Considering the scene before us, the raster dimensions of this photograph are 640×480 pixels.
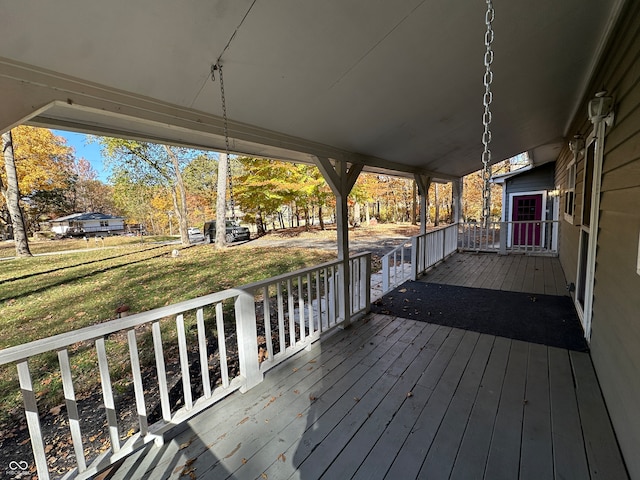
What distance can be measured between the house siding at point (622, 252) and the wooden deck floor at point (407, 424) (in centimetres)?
21

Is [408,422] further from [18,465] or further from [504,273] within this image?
[504,273]

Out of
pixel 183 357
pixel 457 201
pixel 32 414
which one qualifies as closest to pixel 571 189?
pixel 457 201

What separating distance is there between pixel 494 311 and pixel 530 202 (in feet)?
23.8

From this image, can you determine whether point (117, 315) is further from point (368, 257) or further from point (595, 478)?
point (595, 478)

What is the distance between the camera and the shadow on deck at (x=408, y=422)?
1.61 metres

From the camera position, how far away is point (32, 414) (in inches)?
52.8

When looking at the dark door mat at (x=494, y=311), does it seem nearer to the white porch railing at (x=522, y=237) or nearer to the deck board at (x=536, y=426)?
the deck board at (x=536, y=426)

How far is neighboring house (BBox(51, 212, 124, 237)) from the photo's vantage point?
89.7ft

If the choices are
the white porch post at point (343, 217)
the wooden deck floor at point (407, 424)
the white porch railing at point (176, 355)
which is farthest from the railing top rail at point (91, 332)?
the white porch post at point (343, 217)

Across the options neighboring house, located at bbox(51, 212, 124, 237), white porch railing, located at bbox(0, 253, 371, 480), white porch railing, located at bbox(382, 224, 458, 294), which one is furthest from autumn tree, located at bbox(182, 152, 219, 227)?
neighboring house, located at bbox(51, 212, 124, 237)

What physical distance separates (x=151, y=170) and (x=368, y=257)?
43.7ft

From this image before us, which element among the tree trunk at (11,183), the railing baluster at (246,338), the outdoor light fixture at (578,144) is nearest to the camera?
the railing baluster at (246,338)

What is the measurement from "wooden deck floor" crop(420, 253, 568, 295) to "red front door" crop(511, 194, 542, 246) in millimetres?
2073

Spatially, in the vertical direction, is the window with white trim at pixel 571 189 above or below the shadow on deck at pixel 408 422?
above
